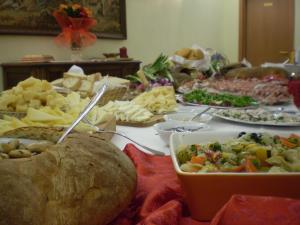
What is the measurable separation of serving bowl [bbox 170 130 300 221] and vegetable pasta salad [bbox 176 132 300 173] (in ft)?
0.10

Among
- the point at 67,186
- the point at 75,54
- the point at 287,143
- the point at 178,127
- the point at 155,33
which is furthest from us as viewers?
the point at 155,33

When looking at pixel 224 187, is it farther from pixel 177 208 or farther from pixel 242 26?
pixel 242 26

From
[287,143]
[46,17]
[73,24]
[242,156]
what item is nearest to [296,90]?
[287,143]

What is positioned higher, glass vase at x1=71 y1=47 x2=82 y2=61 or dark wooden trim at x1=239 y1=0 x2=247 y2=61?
dark wooden trim at x1=239 y1=0 x2=247 y2=61

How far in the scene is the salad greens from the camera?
1.40 meters

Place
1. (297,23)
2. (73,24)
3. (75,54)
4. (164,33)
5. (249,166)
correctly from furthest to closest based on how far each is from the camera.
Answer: (297,23) < (164,33) < (75,54) < (73,24) < (249,166)

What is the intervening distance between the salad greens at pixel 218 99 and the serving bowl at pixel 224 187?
89cm

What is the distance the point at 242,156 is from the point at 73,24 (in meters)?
2.64

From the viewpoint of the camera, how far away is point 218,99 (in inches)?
56.7

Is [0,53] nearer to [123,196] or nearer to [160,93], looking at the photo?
[160,93]

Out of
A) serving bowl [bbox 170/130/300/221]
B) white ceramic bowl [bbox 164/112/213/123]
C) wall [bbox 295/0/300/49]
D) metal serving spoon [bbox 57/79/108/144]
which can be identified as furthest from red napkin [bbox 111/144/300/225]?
Result: wall [bbox 295/0/300/49]

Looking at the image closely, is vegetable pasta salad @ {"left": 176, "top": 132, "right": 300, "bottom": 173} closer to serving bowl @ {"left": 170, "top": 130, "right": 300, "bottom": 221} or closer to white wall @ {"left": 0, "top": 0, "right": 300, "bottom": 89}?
serving bowl @ {"left": 170, "top": 130, "right": 300, "bottom": 221}

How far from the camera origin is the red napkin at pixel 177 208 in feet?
1.49

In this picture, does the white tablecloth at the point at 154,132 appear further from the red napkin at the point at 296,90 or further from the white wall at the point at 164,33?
the white wall at the point at 164,33
